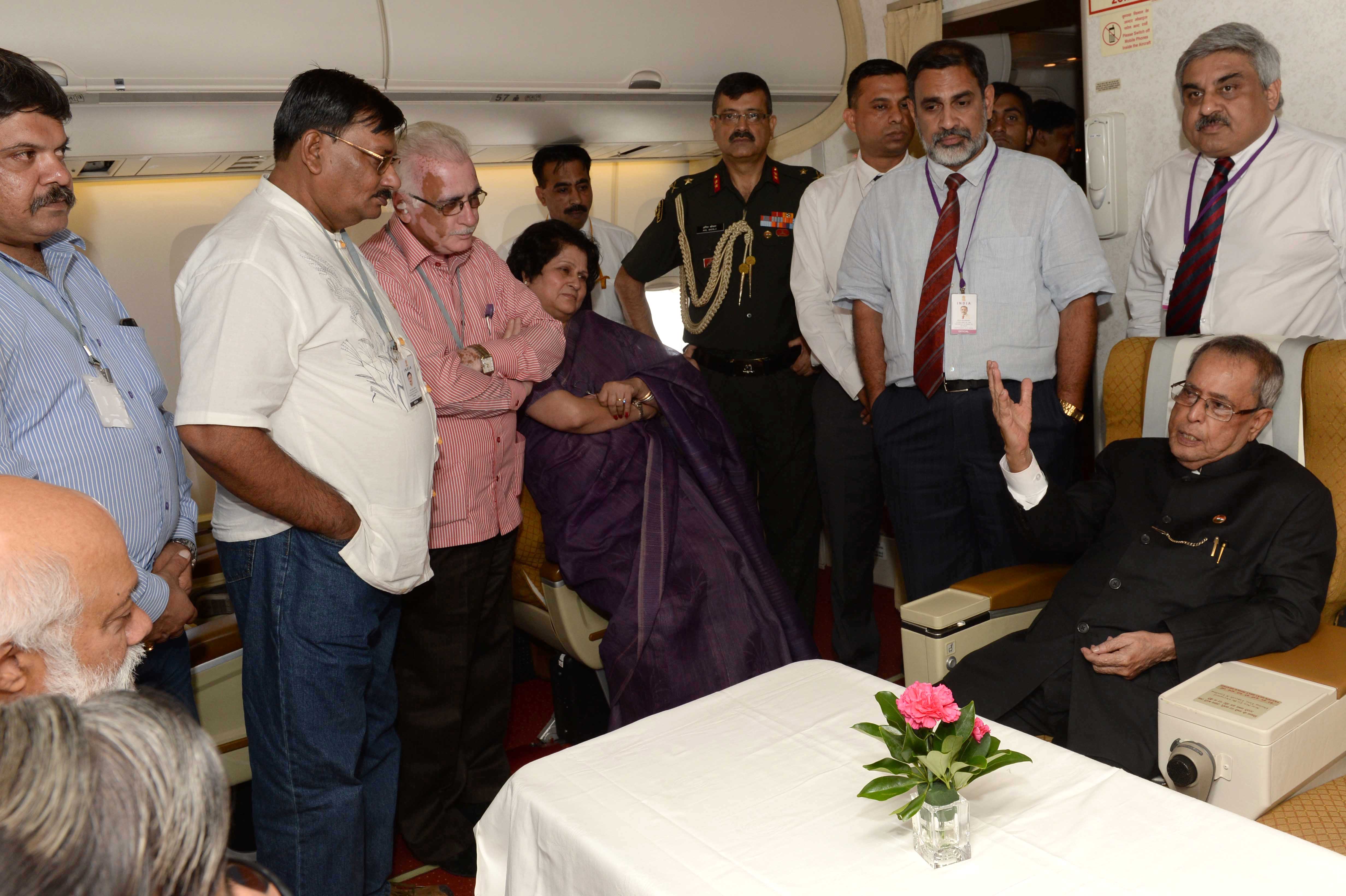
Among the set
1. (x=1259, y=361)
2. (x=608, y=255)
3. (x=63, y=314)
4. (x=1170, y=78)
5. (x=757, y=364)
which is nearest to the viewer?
(x=63, y=314)

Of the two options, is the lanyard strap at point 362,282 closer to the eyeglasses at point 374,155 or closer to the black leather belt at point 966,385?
the eyeglasses at point 374,155

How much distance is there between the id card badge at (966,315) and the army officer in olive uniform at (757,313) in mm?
895

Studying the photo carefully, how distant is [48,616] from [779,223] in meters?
3.21

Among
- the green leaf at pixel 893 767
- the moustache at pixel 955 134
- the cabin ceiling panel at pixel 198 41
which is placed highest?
the cabin ceiling panel at pixel 198 41

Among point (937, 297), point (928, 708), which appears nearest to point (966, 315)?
point (937, 297)

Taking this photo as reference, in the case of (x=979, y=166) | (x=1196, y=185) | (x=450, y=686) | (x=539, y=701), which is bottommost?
(x=539, y=701)

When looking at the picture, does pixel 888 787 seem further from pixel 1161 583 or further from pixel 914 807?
pixel 1161 583

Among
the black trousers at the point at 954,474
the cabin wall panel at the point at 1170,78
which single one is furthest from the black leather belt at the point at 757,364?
the cabin wall panel at the point at 1170,78

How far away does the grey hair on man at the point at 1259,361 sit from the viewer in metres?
2.43

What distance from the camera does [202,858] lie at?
766mm

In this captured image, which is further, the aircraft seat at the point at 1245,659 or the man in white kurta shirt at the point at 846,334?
the man in white kurta shirt at the point at 846,334

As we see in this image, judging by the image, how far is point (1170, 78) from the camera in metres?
3.42

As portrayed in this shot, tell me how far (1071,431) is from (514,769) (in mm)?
2039

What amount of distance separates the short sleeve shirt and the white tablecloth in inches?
85.9
